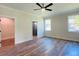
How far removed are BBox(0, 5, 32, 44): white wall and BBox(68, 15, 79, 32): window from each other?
354 cm

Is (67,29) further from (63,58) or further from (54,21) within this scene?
(63,58)

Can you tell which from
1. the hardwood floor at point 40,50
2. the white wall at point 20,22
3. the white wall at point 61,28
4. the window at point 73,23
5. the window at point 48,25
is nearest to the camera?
the hardwood floor at point 40,50

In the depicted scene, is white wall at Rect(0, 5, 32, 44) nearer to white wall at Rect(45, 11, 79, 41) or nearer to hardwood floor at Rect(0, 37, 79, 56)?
hardwood floor at Rect(0, 37, 79, 56)

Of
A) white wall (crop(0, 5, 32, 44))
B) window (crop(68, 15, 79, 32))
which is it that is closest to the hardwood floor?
white wall (crop(0, 5, 32, 44))

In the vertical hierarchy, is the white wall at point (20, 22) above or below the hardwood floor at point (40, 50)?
above

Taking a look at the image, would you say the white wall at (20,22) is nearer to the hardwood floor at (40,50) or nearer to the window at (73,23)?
the hardwood floor at (40,50)

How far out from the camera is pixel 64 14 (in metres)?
9.41

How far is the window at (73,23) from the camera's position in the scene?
8286 millimetres

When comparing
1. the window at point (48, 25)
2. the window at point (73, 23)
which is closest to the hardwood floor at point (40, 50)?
the window at point (73, 23)

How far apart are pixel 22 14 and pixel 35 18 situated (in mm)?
3062

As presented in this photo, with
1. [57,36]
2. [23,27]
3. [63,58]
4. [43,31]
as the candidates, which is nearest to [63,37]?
[57,36]

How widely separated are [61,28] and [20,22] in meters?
4.18

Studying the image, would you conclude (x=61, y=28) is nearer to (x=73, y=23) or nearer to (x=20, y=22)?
(x=73, y=23)

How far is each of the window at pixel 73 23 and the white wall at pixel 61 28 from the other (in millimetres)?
324
